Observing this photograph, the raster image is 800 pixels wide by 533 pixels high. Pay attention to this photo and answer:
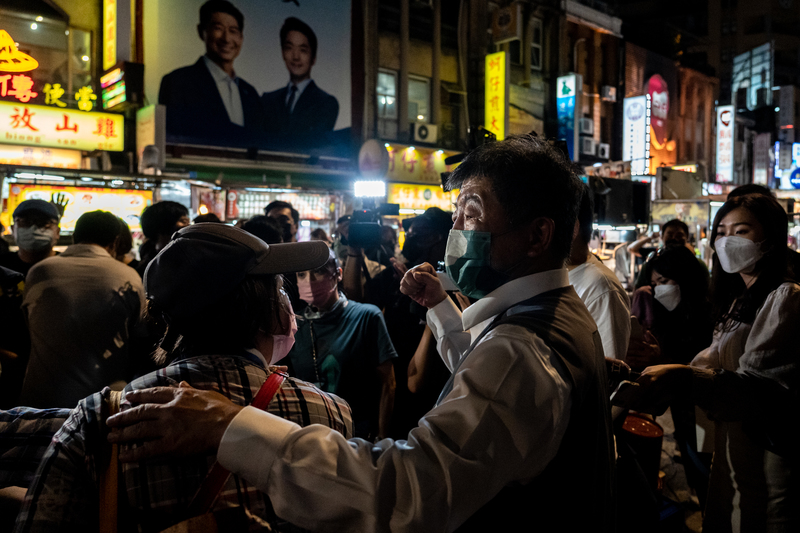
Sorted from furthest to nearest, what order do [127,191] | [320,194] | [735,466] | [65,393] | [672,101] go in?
[672,101]
[320,194]
[127,191]
[65,393]
[735,466]

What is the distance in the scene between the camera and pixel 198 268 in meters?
1.46

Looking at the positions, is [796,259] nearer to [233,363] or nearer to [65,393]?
[233,363]

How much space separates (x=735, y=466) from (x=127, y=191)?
8.66m

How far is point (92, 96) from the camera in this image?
10.3 metres

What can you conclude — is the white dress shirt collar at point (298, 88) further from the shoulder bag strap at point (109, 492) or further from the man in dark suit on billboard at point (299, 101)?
the shoulder bag strap at point (109, 492)

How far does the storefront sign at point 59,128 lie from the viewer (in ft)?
30.0

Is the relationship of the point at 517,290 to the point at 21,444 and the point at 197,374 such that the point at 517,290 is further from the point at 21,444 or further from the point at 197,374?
the point at 21,444

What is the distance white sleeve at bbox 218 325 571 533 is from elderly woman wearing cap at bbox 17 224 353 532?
19cm

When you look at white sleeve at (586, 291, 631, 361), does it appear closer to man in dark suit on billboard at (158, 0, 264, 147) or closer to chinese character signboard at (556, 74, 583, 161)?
man in dark suit on billboard at (158, 0, 264, 147)

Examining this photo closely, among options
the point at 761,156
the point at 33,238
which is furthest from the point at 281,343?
the point at 761,156

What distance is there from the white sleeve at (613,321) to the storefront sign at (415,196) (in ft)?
41.4

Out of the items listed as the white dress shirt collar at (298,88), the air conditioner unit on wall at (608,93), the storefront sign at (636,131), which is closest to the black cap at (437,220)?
the white dress shirt collar at (298,88)

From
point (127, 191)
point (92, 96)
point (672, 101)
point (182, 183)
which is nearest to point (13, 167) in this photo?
point (127, 191)

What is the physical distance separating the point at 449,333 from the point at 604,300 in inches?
40.0
